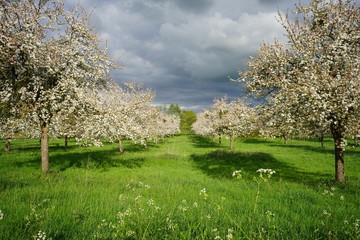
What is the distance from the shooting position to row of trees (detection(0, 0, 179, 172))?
400 inches

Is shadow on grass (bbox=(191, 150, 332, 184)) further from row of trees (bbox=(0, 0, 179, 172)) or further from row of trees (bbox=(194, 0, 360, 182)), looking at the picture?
row of trees (bbox=(0, 0, 179, 172))

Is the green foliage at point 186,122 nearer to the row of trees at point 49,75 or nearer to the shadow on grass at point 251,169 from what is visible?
the shadow on grass at point 251,169

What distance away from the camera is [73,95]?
12.4 m

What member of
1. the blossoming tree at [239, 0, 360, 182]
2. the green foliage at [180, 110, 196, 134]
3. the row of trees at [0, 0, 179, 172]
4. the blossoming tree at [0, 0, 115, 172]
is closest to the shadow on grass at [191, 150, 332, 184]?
the blossoming tree at [239, 0, 360, 182]

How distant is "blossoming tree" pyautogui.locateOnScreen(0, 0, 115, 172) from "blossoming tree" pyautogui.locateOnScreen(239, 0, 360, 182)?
1052 centimetres

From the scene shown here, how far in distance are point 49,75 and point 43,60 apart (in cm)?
113

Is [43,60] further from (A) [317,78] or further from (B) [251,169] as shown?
(B) [251,169]

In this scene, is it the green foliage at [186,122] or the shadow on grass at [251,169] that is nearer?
the shadow on grass at [251,169]

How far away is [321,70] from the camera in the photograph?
10648 mm

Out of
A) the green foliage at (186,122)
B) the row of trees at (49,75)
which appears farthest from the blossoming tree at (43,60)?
the green foliage at (186,122)

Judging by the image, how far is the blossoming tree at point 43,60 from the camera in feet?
33.0

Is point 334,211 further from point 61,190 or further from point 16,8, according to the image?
point 16,8

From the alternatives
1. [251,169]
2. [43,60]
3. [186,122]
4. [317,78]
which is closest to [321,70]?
[317,78]

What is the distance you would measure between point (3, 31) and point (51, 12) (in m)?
3.27
